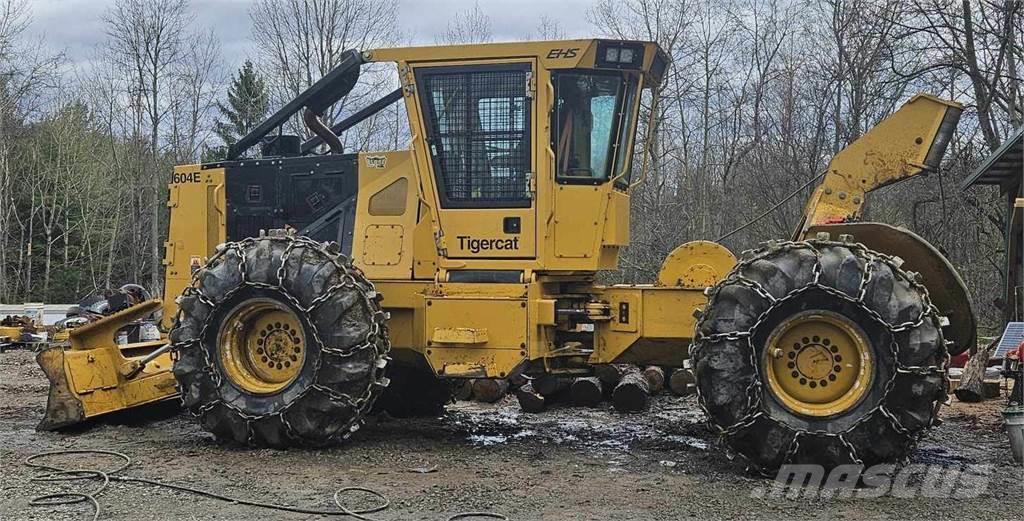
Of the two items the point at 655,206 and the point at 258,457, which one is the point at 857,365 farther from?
the point at 655,206

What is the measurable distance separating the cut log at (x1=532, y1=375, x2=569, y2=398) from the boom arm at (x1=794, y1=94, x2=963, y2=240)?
3.44 meters

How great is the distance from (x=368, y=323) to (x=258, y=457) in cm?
125

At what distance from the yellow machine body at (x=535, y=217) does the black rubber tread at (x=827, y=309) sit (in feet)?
3.63

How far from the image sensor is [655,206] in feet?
89.7

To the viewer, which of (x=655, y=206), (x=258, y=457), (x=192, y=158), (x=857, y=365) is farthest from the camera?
(x=192, y=158)

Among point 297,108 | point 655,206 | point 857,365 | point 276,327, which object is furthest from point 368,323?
point 655,206

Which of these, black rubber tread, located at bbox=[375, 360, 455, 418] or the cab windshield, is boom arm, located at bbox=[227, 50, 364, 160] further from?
black rubber tread, located at bbox=[375, 360, 455, 418]

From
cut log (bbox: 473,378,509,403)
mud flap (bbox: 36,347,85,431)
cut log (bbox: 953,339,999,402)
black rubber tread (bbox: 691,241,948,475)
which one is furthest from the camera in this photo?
cut log (bbox: 473,378,509,403)

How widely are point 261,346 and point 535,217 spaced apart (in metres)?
2.37

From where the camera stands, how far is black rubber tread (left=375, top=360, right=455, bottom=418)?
907 cm

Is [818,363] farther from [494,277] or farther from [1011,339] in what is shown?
[1011,339]

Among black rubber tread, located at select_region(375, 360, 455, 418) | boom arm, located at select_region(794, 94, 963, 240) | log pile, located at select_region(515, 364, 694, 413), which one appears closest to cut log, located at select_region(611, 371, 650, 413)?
log pile, located at select_region(515, 364, 694, 413)

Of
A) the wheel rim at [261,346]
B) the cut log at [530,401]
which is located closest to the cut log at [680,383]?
the cut log at [530,401]

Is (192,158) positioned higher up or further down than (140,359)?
higher up
